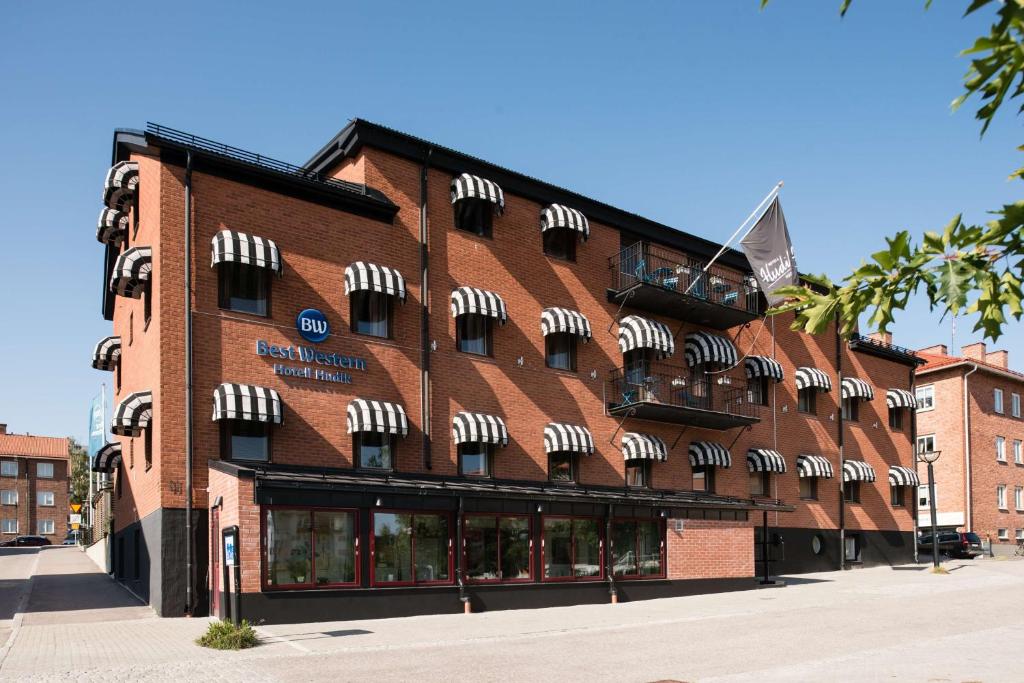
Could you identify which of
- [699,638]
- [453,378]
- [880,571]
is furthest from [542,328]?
[880,571]

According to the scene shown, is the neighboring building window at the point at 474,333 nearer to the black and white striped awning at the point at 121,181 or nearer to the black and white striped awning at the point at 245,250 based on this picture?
the black and white striped awning at the point at 245,250

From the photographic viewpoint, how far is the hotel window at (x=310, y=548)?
18.9 metres

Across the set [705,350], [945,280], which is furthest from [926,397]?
[945,280]

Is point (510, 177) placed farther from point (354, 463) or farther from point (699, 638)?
point (699, 638)

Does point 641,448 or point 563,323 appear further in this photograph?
point 641,448

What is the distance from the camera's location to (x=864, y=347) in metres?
41.8

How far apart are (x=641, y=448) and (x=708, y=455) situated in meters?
3.94

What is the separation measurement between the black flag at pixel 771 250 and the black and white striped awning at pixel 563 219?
5.33m

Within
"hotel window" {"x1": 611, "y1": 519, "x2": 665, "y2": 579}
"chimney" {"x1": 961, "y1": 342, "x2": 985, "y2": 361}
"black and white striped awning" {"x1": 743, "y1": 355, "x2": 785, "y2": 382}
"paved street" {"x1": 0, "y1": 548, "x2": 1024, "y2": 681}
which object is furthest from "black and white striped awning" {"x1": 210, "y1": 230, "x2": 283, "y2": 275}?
"chimney" {"x1": 961, "y1": 342, "x2": 985, "y2": 361}

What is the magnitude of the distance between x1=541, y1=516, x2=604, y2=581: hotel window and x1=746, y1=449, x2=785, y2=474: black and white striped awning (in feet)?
36.9

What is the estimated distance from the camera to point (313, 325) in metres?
22.7

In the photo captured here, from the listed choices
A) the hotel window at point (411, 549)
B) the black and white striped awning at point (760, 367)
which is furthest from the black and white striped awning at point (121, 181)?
the black and white striped awning at point (760, 367)

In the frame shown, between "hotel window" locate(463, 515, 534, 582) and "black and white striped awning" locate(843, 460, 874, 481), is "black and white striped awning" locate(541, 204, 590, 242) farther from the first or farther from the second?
"black and white striped awning" locate(843, 460, 874, 481)

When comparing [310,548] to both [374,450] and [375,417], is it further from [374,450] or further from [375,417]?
[374,450]
